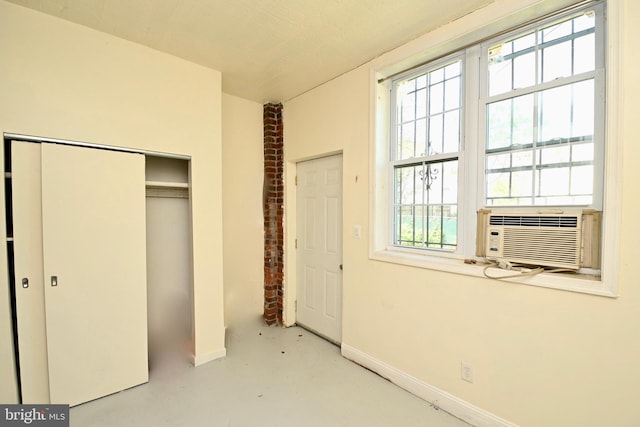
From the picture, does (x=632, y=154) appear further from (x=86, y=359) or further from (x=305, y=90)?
(x=86, y=359)

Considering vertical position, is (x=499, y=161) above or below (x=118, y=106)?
below

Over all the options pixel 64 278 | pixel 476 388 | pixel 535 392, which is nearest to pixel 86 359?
pixel 64 278

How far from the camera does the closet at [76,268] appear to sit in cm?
194

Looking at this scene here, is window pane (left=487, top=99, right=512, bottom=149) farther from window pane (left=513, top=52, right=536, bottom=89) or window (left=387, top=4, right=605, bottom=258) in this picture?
window pane (left=513, top=52, right=536, bottom=89)

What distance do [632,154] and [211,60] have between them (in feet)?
9.96

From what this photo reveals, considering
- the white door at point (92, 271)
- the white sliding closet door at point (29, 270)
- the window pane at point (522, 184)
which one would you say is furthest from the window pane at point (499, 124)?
the white sliding closet door at point (29, 270)

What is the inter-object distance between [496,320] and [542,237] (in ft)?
2.01

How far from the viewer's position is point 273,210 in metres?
3.63

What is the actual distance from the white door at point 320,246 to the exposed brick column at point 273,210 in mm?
254

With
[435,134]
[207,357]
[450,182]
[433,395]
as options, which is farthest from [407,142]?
[207,357]

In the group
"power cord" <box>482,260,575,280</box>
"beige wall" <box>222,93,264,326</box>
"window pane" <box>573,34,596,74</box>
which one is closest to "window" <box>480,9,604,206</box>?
"window pane" <box>573,34,596,74</box>

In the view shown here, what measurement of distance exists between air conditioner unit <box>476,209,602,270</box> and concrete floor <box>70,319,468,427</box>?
1.26 metres

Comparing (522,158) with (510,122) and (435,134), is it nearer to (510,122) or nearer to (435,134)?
(510,122)

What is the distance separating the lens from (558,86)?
5.58 feet
